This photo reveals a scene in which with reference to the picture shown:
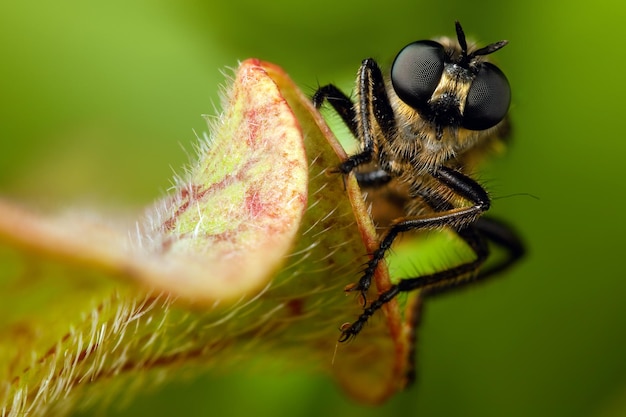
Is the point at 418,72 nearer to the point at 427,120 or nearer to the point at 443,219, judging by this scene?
the point at 427,120

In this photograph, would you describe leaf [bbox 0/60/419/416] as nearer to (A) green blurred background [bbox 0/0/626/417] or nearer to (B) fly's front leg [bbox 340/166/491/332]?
(B) fly's front leg [bbox 340/166/491/332]

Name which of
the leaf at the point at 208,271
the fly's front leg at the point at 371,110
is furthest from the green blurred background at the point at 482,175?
the leaf at the point at 208,271

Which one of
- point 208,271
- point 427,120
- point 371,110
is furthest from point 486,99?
point 208,271

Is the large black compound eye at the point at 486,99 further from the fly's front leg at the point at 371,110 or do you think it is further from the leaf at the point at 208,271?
the leaf at the point at 208,271

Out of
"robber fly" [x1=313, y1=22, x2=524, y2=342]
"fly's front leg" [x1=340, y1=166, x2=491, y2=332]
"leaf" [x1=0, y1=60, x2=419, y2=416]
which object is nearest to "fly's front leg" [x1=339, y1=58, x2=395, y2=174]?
Result: "robber fly" [x1=313, y1=22, x2=524, y2=342]

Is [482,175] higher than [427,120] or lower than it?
lower

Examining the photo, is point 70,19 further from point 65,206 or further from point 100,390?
point 100,390

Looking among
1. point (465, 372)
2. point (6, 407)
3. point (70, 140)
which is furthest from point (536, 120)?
point (6, 407)
